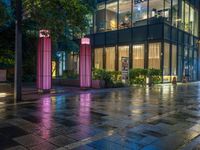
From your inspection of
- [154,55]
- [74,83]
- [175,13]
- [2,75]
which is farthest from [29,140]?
[175,13]

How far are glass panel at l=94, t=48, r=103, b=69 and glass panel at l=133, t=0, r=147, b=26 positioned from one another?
591 centimetres

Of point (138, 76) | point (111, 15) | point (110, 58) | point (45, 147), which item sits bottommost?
point (45, 147)

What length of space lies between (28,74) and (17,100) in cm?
1283

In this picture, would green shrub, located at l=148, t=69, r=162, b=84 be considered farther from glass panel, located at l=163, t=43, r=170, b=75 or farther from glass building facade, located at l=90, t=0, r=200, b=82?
glass panel, located at l=163, t=43, r=170, b=75

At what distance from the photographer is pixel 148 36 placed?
88.0 feet

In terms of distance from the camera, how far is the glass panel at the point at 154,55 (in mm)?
26172

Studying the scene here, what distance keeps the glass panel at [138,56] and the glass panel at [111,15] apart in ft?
14.0

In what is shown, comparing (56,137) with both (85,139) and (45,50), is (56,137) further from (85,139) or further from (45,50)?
(45,50)

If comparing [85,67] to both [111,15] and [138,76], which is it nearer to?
[138,76]

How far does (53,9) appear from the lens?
36.2 feet

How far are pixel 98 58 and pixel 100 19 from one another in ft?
16.4

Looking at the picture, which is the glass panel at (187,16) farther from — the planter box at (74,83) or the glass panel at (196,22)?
the planter box at (74,83)

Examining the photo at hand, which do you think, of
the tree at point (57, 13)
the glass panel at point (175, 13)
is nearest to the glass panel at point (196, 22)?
the glass panel at point (175, 13)

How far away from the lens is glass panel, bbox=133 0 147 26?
2788 cm
